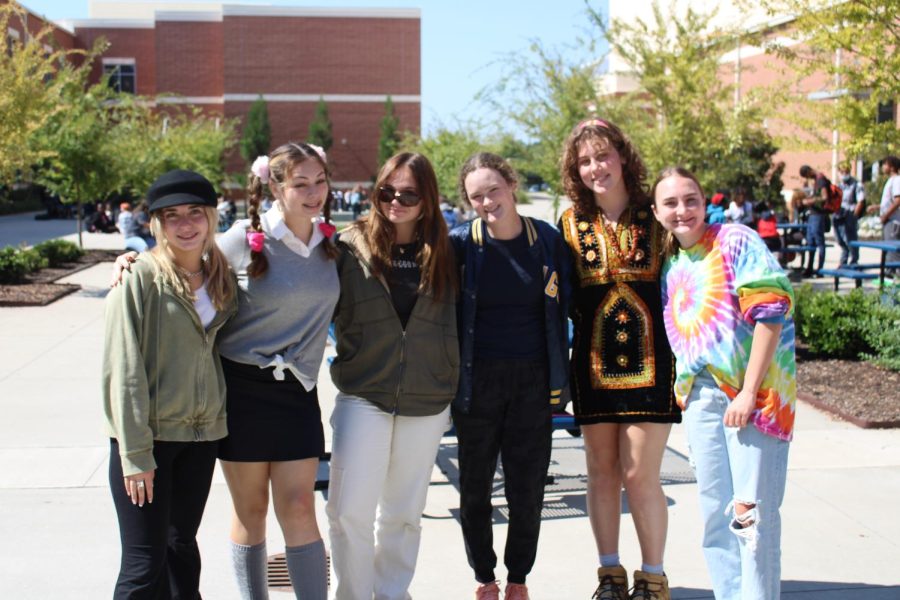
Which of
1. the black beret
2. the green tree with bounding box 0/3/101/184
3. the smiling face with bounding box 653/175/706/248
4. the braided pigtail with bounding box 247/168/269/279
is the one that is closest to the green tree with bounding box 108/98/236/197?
the green tree with bounding box 0/3/101/184

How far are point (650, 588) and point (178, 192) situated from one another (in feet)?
8.02

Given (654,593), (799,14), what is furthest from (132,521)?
(799,14)

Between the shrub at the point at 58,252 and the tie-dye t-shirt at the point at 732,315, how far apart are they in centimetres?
1643

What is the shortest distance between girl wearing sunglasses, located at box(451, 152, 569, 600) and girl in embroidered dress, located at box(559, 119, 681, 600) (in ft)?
0.43

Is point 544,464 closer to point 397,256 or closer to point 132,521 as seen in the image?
point 397,256

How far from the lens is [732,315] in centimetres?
348

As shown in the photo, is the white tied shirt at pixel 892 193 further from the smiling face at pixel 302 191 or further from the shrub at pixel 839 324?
the smiling face at pixel 302 191

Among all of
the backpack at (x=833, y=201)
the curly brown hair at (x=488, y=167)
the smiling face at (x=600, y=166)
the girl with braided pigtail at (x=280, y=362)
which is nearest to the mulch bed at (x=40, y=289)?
the girl with braided pigtail at (x=280, y=362)

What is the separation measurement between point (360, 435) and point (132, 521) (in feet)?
3.02

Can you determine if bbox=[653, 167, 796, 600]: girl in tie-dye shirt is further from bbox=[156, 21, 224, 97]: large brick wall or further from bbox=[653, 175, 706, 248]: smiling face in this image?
bbox=[156, 21, 224, 97]: large brick wall

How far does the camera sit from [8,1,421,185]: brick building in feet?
186

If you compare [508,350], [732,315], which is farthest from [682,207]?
[508,350]

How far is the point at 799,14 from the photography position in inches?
340

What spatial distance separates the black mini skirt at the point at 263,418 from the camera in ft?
11.3
